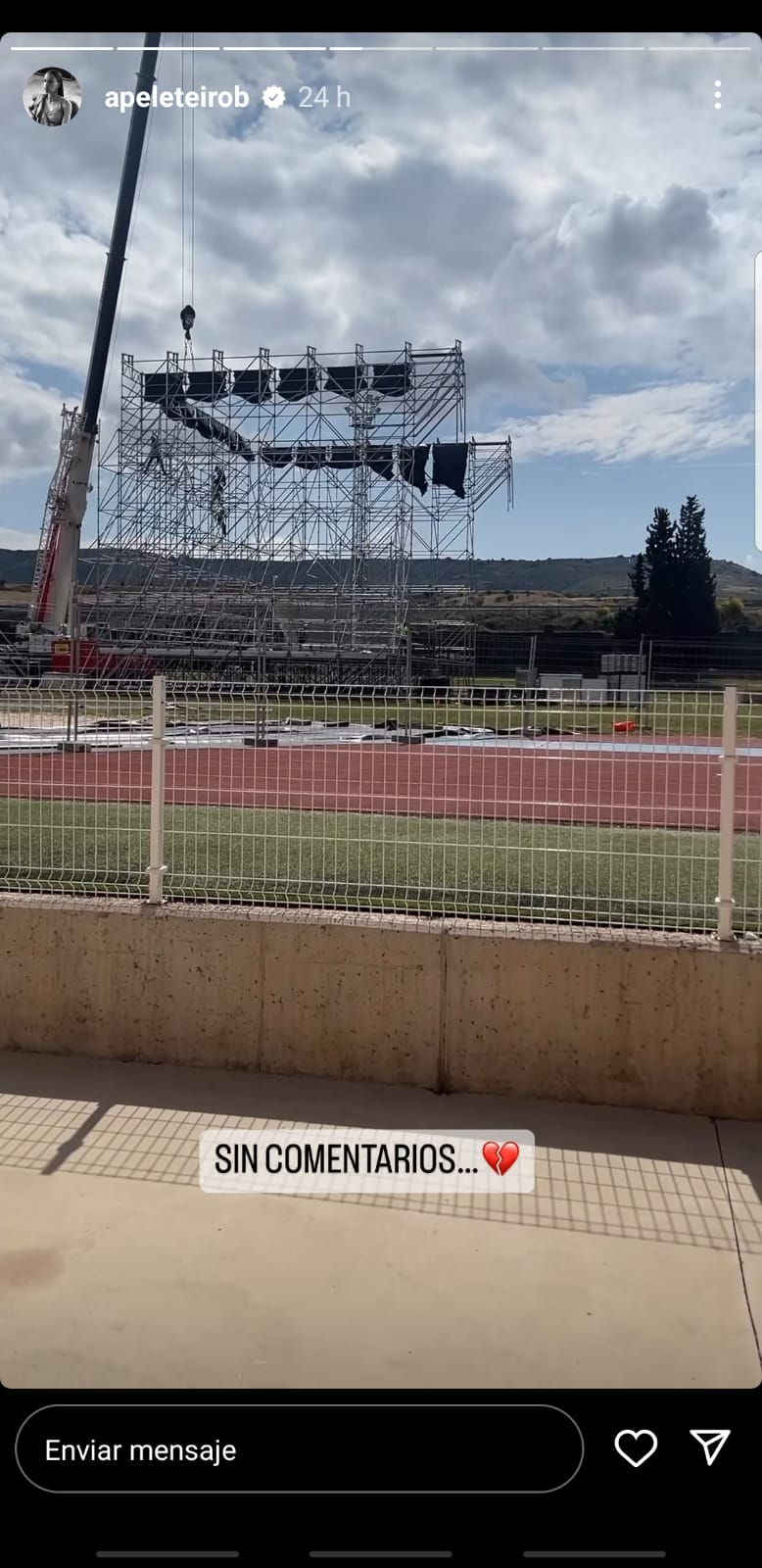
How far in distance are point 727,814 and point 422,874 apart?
244 centimetres

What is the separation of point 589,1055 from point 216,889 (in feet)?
6.79

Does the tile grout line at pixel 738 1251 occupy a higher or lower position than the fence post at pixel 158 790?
lower

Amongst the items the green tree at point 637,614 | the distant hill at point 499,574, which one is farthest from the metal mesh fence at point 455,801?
the green tree at point 637,614

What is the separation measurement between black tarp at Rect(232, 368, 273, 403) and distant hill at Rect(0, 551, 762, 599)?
238 inches

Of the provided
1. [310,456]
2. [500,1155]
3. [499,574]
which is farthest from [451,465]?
[499,574]

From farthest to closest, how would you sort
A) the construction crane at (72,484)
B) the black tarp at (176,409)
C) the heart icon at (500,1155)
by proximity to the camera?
the black tarp at (176,409)
the construction crane at (72,484)
the heart icon at (500,1155)

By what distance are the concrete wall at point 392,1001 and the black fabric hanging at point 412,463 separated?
116 feet

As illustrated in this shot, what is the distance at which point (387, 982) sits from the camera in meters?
4.79

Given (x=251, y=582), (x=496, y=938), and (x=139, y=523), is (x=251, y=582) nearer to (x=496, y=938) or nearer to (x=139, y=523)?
(x=139, y=523)

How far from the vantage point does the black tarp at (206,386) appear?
40.8 metres

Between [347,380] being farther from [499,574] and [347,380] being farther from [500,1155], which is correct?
[499,574]

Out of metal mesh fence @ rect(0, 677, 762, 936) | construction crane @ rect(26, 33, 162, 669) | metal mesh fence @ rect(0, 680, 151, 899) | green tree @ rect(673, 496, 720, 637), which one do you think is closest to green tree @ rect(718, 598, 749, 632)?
green tree @ rect(673, 496, 720, 637)

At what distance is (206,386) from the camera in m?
41.2

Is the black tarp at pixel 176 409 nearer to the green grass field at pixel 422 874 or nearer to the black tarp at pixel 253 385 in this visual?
the black tarp at pixel 253 385
